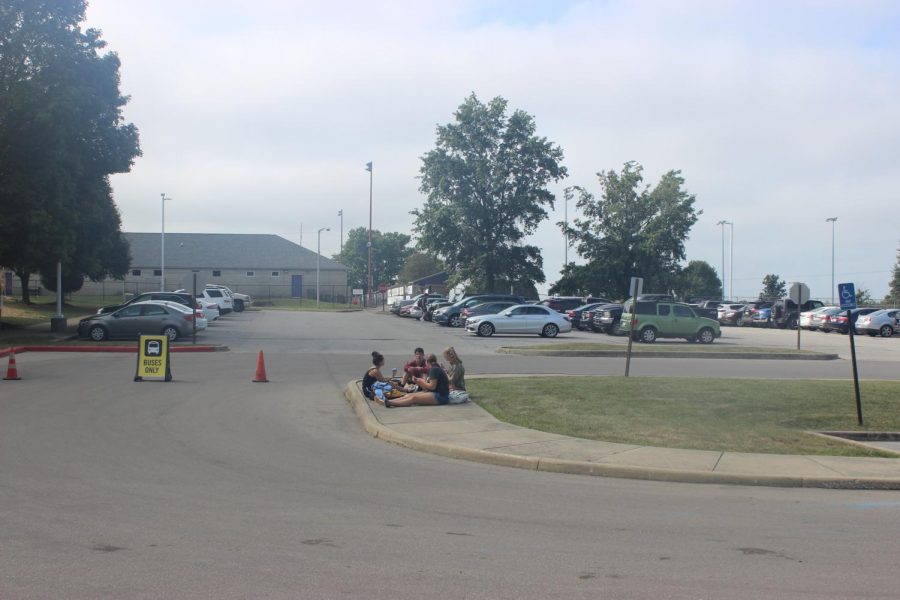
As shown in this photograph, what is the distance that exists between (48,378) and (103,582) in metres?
15.5

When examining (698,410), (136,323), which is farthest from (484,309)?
(698,410)

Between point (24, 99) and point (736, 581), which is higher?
point (24, 99)

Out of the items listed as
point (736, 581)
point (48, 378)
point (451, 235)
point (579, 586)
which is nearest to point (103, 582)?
point (579, 586)

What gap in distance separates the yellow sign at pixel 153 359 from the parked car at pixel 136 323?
41.6 feet

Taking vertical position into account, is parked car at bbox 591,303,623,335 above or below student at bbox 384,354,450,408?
above

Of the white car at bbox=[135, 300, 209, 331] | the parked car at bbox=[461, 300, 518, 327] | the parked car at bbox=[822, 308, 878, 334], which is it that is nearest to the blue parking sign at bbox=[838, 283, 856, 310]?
the white car at bbox=[135, 300, 209, 331]

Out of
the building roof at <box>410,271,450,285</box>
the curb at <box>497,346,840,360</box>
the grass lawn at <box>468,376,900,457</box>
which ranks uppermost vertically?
the building roof at <box>410,271,450,285</box>

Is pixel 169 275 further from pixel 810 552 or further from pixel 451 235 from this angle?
pixel 810 552

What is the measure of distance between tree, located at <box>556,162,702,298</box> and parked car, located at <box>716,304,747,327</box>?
16.5m

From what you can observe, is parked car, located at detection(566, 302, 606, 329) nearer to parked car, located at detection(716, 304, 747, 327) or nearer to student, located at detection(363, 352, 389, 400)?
parked car, located at detection(716, 304, 747, 327)

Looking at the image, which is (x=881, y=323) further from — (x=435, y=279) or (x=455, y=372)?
(x=435, y=279)

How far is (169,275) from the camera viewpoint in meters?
84.8

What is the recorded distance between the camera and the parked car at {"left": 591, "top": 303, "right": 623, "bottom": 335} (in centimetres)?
4188

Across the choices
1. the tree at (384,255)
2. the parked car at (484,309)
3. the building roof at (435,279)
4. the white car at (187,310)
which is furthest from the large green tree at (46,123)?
the tree at (384,255)
